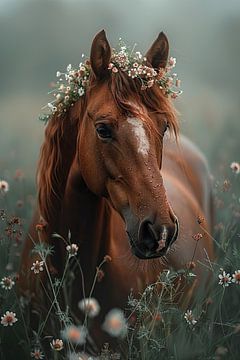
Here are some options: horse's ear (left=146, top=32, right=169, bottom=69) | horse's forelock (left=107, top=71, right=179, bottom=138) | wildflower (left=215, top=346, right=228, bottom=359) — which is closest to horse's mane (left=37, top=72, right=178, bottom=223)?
horse's forelock (left=107, top=71, right=179, bottom=138)

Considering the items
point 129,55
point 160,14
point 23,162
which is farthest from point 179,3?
point 23,162

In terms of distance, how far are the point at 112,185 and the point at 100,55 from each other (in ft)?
1.35

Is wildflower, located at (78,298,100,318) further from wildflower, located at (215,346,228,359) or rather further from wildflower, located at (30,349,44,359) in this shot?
wildflower, located at (215,346,228,359)

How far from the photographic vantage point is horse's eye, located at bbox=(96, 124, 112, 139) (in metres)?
2.30

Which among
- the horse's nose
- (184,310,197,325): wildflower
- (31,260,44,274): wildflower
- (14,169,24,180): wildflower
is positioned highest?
(14,169,24,180): wildflower

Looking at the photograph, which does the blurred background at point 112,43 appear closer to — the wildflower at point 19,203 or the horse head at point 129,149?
the wildflower at point 19,203

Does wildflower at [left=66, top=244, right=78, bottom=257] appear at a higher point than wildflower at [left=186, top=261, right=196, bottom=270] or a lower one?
higher

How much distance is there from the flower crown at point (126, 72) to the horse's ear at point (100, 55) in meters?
0.03

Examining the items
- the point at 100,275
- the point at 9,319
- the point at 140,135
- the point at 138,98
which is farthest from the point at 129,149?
the point at 9,319

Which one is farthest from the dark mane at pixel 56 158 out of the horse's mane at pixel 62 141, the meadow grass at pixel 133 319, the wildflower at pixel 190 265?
the wildflower at pixel 190 265

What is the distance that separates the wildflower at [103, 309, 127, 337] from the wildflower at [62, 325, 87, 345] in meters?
0.09

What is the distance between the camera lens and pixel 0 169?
286 centimetres

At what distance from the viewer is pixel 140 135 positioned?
2258mm

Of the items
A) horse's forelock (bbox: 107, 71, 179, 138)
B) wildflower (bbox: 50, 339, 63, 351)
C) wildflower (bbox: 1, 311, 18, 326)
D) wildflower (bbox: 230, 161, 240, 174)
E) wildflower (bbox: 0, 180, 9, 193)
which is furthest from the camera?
wildflower (bbox: 230, 161, 240, 174)
